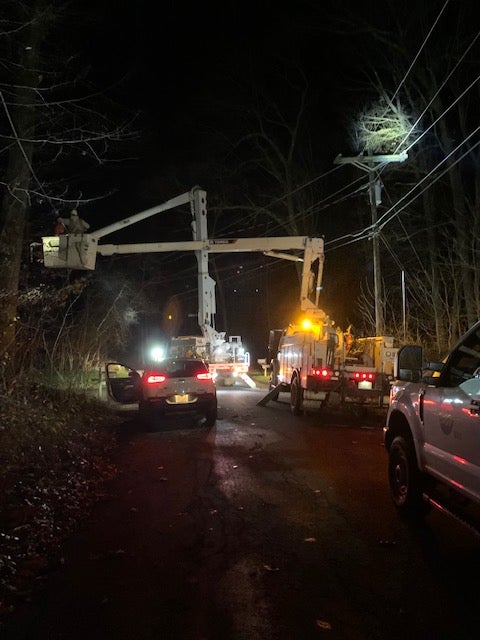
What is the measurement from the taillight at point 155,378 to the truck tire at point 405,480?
24.5 feet

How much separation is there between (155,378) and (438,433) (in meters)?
8.92

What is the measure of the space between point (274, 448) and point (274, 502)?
12.3 ft

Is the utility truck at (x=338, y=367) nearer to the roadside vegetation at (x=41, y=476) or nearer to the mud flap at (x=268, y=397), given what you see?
the mud flap at (x=268, y=397)

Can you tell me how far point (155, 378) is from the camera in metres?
13.7

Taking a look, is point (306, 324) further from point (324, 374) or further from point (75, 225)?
point (75, 225)

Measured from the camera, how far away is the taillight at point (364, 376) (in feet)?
47.9

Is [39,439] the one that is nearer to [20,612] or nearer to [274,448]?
[274,448]

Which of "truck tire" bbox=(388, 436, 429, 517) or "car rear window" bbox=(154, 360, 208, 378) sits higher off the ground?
"car rear window" bbox=(154, 360, 208, 378)

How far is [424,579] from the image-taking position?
15.7ft

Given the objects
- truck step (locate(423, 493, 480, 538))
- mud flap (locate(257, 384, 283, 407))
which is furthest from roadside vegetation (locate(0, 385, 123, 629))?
mud flap (locate(257, 384, 283, 407))

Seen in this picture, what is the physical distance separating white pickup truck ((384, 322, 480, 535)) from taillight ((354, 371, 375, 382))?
7.40 meters

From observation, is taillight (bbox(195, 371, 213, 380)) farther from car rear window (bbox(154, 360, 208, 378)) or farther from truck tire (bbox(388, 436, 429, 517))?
truck tire (bbox(388, 436, 429, 517))

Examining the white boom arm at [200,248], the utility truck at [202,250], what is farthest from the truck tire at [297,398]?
the utility truck at [202,250]

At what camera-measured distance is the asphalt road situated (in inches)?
158
